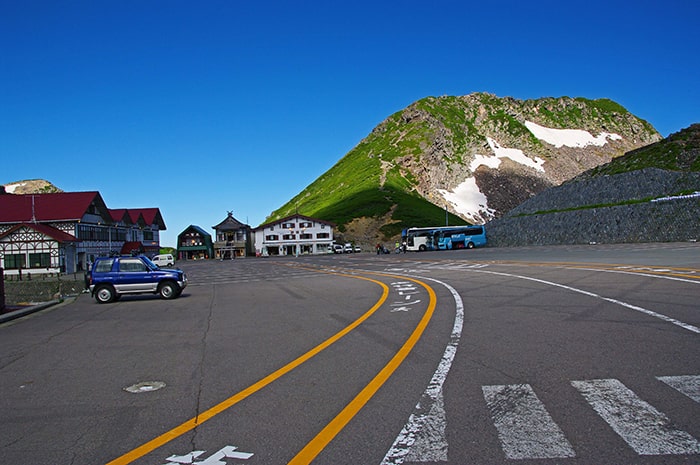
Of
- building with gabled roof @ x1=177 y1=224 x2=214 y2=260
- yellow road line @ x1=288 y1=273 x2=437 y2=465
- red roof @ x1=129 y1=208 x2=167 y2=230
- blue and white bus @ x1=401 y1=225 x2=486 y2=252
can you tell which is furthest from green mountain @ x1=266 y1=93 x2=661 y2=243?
yellow road line @ x1=288 y1=273 x2=437 y2=465

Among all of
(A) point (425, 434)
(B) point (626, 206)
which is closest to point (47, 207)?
(B) point (626, 206)

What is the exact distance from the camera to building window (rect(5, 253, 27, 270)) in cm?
5616

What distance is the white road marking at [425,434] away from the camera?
402 cm

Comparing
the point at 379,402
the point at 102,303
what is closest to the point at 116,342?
the point at 379,402

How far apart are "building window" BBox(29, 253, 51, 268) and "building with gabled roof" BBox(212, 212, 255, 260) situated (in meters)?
51.5

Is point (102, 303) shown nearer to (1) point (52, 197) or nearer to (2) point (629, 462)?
(2) point (629, 462)

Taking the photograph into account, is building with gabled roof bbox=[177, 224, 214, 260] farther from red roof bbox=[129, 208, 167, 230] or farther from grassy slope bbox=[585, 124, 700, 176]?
grassy slope bbox=[585, 124, 700, 176]

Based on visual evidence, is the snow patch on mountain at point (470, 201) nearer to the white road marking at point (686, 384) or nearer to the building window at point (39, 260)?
the building window at point (39, 260)

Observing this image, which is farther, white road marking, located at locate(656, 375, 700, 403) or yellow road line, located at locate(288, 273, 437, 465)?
white road marking, located at locate(656, 375, 700, 403)

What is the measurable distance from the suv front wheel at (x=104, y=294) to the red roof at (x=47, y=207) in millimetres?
46007

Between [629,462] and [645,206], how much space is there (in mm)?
61890

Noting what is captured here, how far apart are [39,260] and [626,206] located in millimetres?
64429

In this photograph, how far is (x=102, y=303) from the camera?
19.5 m

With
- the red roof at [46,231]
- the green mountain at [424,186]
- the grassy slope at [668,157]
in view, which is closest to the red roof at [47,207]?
the red roof at [46,231]
